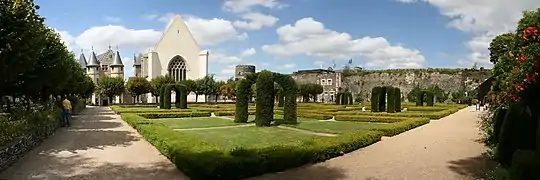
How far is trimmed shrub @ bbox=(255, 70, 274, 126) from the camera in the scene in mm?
18938

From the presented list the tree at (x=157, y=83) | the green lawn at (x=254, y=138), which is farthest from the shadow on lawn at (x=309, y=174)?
the tree at (x=157, y=83)

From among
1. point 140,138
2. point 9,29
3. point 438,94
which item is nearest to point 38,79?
point 140,138

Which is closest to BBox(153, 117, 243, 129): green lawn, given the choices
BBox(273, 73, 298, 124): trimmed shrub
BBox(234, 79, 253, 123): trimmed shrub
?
BBox(234, 79, 253, 123): trimmed shrub

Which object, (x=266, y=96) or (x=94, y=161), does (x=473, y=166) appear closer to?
(x=94, y=161)

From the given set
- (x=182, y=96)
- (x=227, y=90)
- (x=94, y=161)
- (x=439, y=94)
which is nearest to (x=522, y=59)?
(x=94, y=161)

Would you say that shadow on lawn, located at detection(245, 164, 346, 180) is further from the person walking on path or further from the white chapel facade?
the white chapel facade

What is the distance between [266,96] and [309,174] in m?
10.5

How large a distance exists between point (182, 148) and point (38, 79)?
11.9 metres

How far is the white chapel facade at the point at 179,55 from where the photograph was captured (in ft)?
243

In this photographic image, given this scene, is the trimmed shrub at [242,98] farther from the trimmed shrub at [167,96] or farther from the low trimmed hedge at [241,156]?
the trimmed shrub at [167,96]

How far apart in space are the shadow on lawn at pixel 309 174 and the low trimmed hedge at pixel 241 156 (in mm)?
197

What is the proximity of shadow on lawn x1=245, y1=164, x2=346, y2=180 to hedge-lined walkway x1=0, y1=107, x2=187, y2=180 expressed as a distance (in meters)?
1.77

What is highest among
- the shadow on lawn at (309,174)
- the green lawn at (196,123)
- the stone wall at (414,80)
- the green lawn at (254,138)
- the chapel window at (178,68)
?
the chapel window at (178,68)

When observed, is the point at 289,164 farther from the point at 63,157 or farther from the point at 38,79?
the point at 38,79
